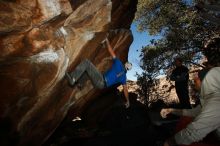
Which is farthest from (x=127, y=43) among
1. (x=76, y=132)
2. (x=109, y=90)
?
(x=76, y=132)

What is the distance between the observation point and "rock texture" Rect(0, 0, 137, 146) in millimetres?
8477

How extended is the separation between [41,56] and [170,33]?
504 inches

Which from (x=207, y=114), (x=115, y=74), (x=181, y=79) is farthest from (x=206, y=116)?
(x=181, y=79)

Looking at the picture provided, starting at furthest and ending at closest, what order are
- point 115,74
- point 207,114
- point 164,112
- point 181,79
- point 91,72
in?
point 181,79
point 115,74
point 91,72
point 164,112
point 207,114

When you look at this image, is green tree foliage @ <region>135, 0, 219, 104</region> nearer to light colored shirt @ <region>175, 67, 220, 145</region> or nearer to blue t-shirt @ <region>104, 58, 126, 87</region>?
blue t-shirt @ <region>104, 58, 126, 87</region>

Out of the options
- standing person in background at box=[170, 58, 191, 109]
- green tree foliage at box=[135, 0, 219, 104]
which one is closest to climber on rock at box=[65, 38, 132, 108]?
standing person in background at box=[170, 58, 191, 109]

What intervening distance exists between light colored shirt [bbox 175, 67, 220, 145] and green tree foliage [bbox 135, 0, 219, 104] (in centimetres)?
1599

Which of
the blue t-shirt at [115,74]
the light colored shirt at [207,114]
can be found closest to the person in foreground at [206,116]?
the light colored shirt at [207,114]

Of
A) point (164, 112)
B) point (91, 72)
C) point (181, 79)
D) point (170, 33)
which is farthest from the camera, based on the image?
point (170, 33)

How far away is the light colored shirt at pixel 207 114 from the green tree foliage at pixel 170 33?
16.0m

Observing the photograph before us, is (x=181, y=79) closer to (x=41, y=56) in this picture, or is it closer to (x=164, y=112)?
(x=41, y=56)

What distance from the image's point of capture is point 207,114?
353cm

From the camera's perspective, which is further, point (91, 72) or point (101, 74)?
point (101, 74)

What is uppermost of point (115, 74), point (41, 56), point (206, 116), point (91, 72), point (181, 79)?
point (41, 56)
